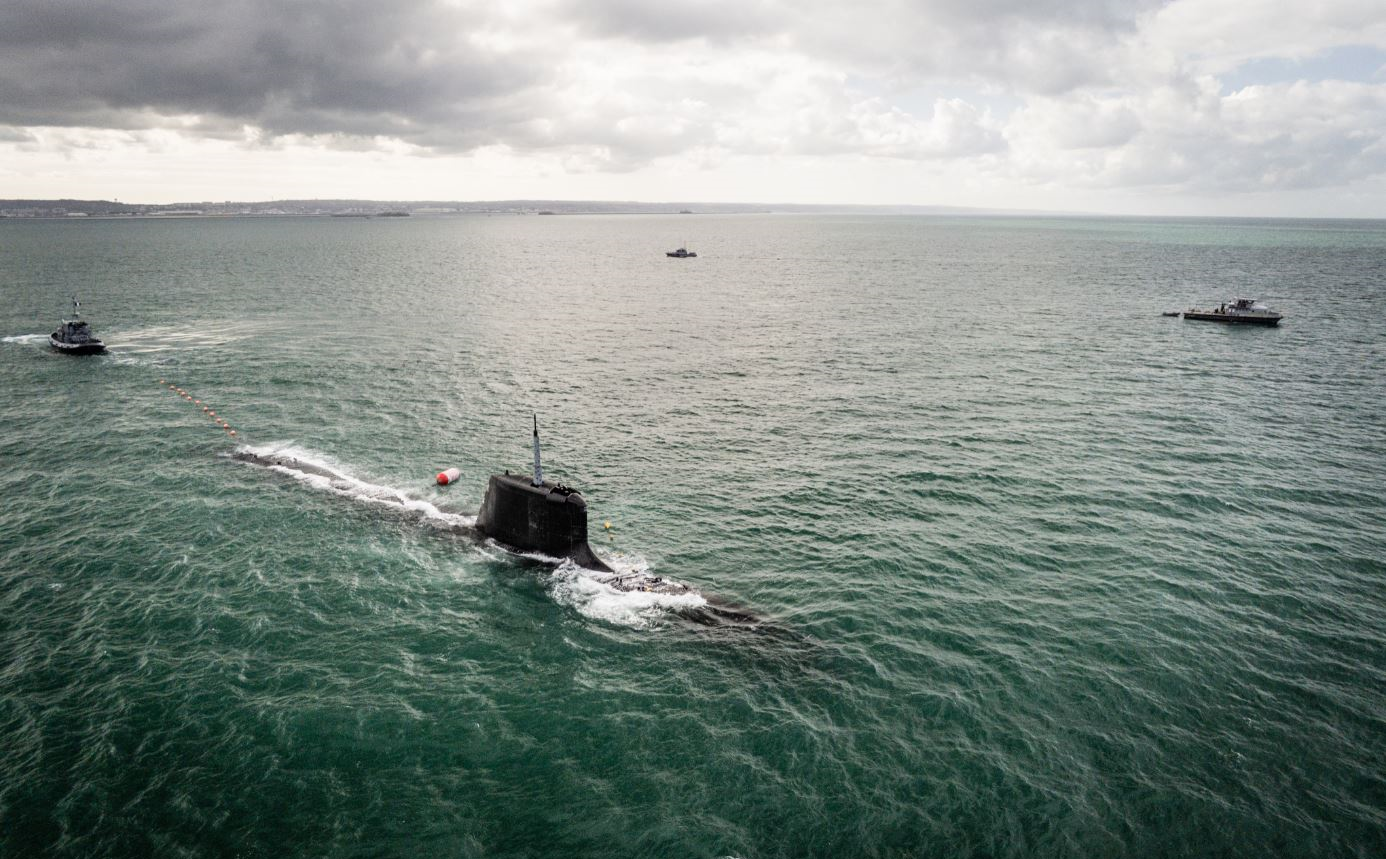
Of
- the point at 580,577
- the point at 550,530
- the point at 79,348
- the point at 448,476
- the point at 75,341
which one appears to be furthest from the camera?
the point at 75,341

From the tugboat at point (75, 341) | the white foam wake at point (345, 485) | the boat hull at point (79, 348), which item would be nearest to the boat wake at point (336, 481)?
the white foam wake at point (345, 485)

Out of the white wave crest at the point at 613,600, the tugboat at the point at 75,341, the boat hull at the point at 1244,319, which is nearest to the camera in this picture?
the white wave crest at the point at 613,600

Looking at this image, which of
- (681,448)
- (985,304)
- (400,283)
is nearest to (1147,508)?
(681,448)

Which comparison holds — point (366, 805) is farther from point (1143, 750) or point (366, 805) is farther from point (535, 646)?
point (1143, 750)

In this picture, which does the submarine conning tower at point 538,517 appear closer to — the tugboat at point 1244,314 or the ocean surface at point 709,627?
the ocean surface at point 709,627

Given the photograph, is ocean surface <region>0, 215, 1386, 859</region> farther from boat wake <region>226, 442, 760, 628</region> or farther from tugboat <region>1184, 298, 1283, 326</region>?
tugboat <region>1184, 298, 1283, 326</region>

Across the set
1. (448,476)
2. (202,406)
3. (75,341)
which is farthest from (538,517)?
(75,341)

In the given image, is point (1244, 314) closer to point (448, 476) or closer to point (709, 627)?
point (709, 627)
